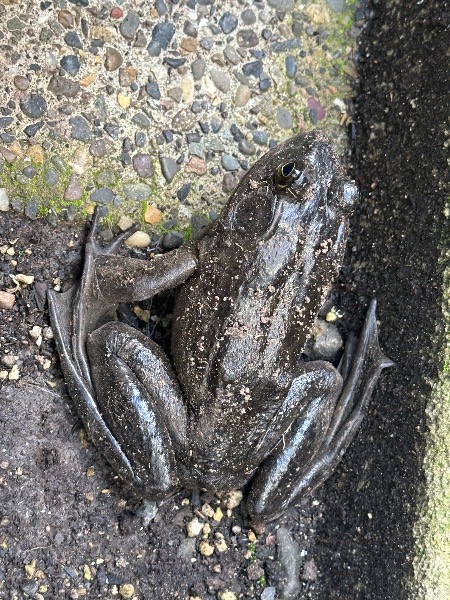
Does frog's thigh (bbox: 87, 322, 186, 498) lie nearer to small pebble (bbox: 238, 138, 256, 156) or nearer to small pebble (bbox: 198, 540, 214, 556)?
small pebble (bbox: 198, 540, 214, 556)

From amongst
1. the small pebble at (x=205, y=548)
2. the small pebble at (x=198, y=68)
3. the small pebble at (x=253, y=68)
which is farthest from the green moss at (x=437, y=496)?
the small pebble at (x=198, y=68)

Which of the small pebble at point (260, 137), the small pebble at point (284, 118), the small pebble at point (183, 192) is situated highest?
the small pebble at point (284, 118)

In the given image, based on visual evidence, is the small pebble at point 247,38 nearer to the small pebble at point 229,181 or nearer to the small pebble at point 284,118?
the small pebble at point 284,118

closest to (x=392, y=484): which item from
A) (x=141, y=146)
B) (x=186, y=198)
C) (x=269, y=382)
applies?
(x=269, y=382)

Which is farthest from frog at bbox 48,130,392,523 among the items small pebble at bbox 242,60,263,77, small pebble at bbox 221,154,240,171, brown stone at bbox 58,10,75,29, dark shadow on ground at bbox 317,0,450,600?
brown stone at bbox 58,10,75,29

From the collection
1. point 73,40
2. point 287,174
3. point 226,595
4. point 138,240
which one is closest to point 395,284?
point 287,174

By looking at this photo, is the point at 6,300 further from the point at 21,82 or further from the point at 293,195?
the point at 293,195
